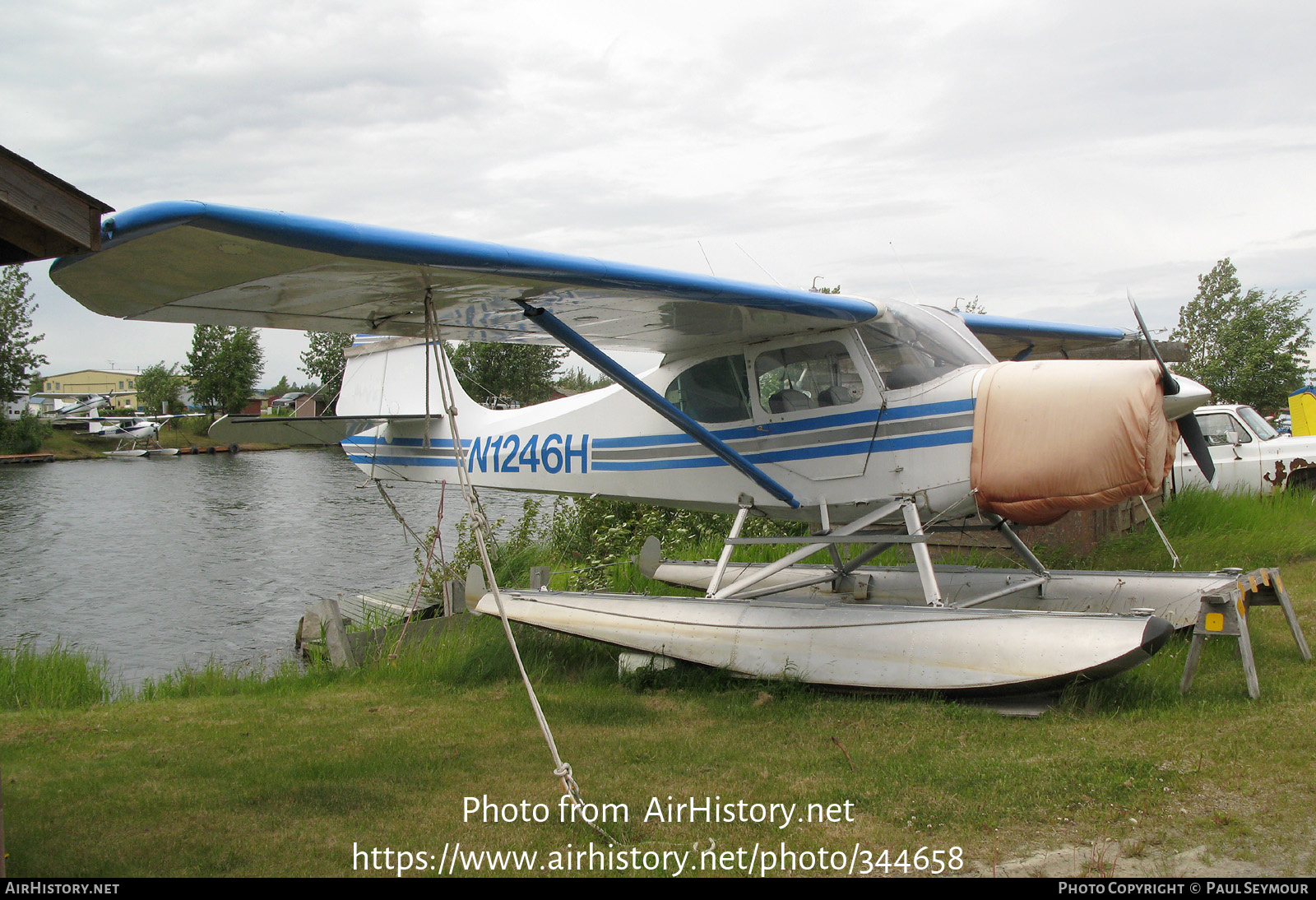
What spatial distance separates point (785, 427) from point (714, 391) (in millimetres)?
741

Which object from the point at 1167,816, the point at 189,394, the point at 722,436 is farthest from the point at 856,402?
Answer: the point at 189,394

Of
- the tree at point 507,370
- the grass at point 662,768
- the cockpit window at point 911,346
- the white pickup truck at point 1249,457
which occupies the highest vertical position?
the tree at point 507,370

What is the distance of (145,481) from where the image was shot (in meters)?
36.1

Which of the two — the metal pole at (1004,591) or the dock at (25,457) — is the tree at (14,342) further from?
the metal pole at (1004,591)

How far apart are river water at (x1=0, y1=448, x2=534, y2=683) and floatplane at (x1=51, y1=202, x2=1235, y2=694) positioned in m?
5.60

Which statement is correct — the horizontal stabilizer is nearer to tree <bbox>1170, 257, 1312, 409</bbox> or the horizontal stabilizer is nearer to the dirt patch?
the dirt patch

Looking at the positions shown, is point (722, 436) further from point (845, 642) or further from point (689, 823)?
point (689, 823)

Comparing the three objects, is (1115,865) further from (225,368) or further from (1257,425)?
(225,368)

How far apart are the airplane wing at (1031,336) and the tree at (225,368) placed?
6543 centimetres

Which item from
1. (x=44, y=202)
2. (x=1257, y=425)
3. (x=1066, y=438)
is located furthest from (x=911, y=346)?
(x=1257, y=425)

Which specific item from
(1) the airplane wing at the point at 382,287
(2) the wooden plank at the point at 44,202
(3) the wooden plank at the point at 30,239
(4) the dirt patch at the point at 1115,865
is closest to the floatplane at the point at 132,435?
(1) the airplane wing at the point at 382,287

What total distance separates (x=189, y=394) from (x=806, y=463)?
82236 millimetres

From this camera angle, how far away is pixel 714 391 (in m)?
7.39

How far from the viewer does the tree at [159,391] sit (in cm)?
7725
